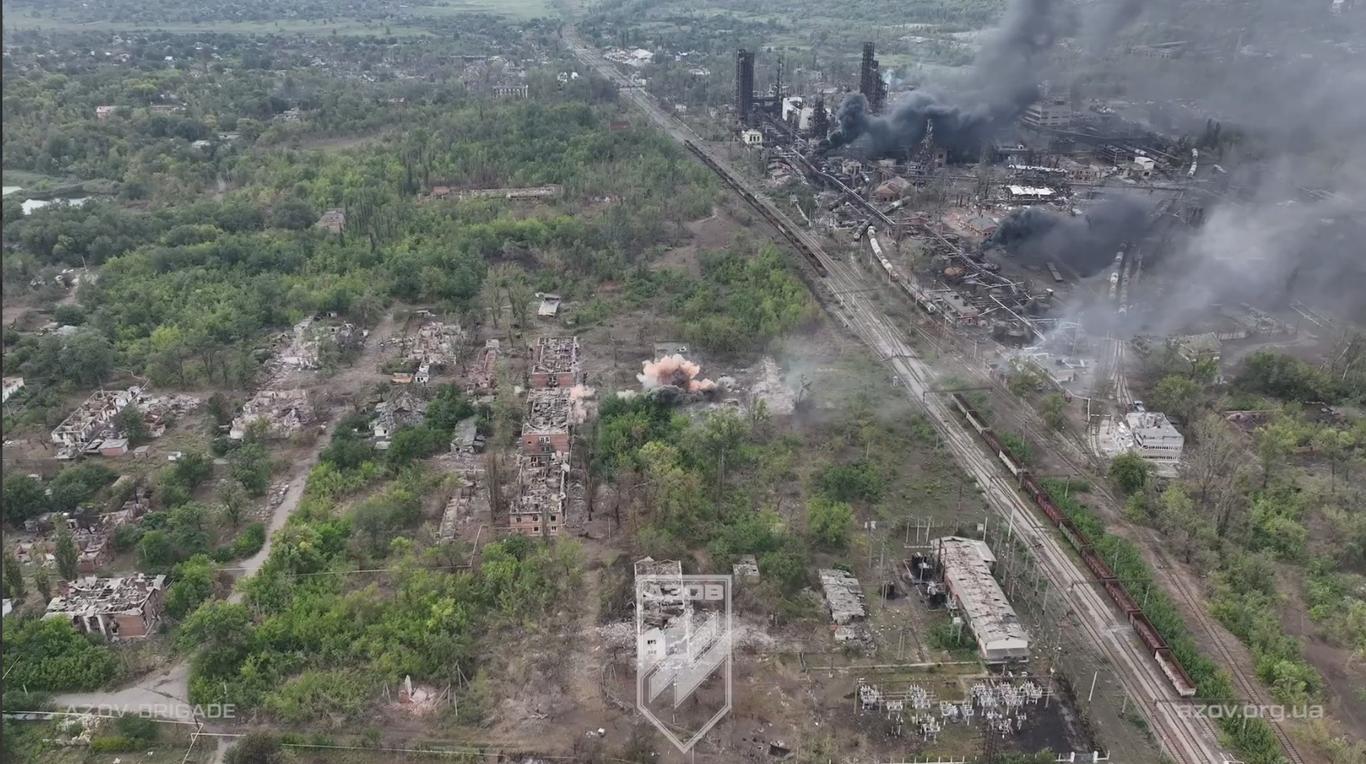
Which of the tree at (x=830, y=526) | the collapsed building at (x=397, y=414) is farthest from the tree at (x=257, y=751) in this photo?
the tree at (x=830, y=526)

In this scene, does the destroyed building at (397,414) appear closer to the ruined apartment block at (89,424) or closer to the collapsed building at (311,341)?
the collapsed building at (311,341)

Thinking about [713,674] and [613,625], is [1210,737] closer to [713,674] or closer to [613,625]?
[713,674]

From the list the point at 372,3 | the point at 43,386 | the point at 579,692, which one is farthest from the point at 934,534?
the point at 372,3

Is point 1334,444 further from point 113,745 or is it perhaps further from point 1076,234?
point 113,745

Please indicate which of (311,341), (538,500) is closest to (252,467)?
(538,500)

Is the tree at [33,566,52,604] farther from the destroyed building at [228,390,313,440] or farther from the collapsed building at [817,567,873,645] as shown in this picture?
the collapsed building at [817,567,873,645]

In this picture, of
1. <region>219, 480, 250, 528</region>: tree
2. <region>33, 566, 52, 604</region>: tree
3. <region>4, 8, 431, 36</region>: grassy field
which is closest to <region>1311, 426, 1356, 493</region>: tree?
<region>219, 480, 250, 528</region>: tree
